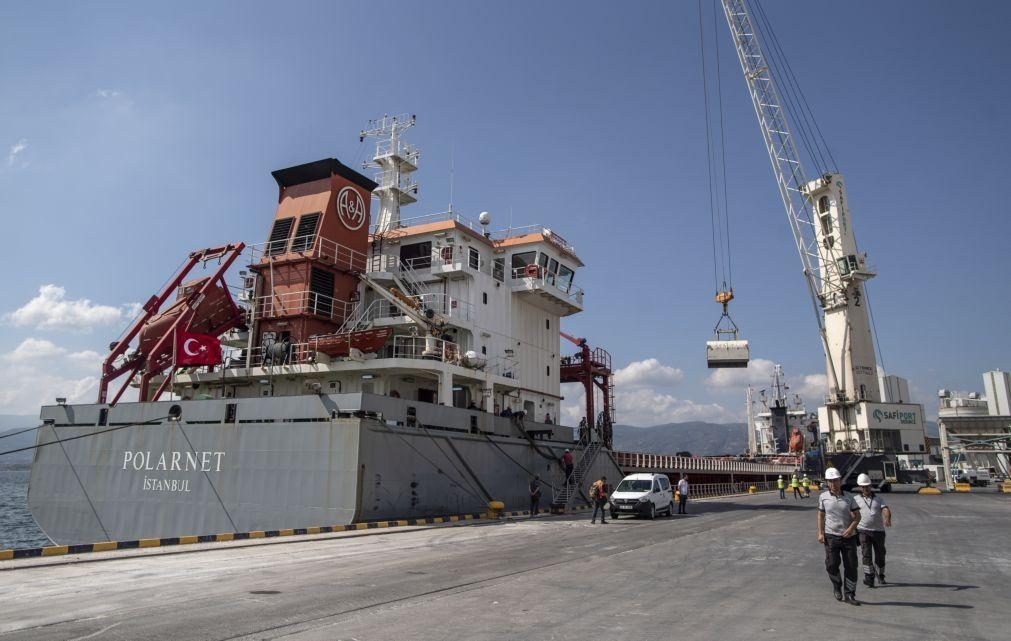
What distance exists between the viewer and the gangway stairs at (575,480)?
24.5 m

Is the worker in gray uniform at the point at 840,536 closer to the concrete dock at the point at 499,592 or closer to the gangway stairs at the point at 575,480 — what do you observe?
the concrete dock at the point at 499,592

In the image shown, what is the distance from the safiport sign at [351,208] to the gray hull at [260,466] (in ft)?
27.2

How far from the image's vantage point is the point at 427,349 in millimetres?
21453

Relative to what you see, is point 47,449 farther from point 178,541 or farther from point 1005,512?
point 1005,512

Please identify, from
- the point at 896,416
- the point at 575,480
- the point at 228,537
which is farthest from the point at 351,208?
the point at 896,416

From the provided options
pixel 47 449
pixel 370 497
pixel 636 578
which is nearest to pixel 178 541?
pixel 370 497

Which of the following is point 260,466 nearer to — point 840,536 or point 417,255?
point 417,255

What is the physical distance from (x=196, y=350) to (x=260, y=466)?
219 inches

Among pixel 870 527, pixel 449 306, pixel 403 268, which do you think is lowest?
pixel 870 527

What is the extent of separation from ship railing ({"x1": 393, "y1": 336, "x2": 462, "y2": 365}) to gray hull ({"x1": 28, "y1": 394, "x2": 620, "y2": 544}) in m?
2.05

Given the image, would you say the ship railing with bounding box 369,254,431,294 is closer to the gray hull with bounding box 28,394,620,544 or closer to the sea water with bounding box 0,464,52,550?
the gray hull with bounding box 28,394,620,544

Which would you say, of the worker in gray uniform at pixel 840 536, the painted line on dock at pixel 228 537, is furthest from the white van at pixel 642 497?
the worker in gray uniform at pixel 840 536

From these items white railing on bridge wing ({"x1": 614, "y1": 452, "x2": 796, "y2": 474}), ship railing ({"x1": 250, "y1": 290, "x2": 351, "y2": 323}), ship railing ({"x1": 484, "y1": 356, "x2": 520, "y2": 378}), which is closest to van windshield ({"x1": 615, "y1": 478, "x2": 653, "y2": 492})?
ship railing ({"x1": 484, "y1": 356, "x2": 520, "y2": 378})

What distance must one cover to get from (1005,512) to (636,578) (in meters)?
20.3
